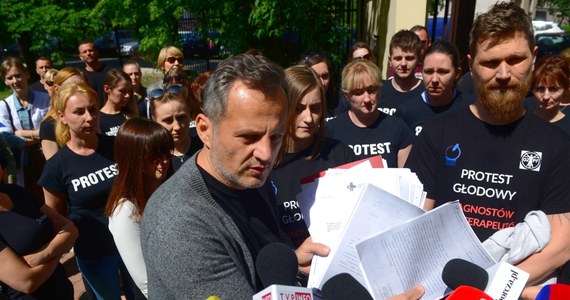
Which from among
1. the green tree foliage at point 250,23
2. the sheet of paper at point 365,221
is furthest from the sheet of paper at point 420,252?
the green tree foliage at point 250,23

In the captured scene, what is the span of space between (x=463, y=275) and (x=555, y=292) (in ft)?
0.86

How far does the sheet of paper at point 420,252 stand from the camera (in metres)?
1.48

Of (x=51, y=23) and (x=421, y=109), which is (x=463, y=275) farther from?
(x=51, y=23)

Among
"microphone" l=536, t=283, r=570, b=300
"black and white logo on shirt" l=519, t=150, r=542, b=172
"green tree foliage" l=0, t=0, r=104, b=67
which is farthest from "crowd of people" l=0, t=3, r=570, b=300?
"green tree foliage" l=0, t=0, r=104, b=67

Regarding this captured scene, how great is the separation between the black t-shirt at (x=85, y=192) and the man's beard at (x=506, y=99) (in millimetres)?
2644

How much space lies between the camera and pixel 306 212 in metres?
2.12

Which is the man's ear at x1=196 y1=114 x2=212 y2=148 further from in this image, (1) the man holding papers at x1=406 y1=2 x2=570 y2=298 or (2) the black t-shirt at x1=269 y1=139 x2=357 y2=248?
(1) the man holding papers at x1=406 y1=2 x2=570 y2=298

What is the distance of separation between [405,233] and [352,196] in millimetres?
463

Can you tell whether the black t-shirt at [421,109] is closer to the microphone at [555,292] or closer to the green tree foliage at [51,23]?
the microphone at [555,292]

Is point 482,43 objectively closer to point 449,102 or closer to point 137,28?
point 449,102

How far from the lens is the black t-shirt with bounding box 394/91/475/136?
13.4 ft

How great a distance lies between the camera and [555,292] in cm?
135

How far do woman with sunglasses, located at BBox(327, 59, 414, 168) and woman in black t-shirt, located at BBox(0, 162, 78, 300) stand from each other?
80.5 inches

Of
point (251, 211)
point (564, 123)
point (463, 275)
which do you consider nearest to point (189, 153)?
point (251, 211)
